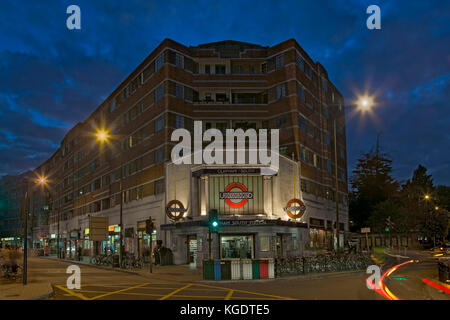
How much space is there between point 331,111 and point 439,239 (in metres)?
37.2

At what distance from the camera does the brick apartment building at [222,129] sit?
1521 inches

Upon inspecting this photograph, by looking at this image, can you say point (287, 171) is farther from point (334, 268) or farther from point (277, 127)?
point (334, 268)

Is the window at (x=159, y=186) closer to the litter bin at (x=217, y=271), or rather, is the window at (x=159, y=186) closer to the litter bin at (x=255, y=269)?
the litter bin at (x=217, y=271)

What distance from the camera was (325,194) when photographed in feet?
181

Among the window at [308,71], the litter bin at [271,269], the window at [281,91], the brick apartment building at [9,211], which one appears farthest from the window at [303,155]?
the brick apartment building at [9,211]

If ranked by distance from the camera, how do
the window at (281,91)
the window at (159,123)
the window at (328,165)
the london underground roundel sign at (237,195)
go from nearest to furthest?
the london underground roundel sign at (237,195), the window at (159,123), the window at (281,91), the window at (328,165)

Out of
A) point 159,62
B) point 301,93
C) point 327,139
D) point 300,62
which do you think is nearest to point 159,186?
point 159,62

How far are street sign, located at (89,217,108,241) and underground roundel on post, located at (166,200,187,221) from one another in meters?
6.70

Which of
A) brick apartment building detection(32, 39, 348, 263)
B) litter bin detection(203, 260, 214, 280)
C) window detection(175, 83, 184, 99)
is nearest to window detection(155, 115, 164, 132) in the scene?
brick apartment building detection(32, 39, 348, 263)

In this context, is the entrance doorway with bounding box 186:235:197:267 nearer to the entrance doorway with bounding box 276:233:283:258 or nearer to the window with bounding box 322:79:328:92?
the entrance doorway with bounding box 276:233:283:258

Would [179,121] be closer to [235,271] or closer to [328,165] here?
[328,165]

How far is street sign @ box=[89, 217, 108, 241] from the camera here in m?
40.8

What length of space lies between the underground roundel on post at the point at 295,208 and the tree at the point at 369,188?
47.6 meters

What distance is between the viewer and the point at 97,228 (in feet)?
135
